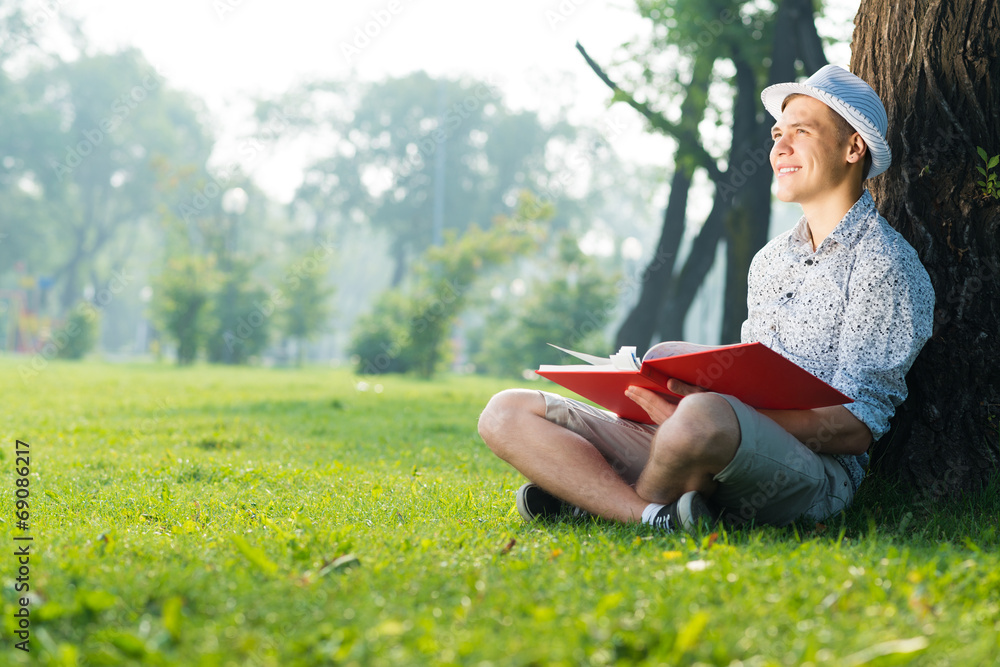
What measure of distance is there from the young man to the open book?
8 cm

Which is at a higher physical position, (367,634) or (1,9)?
(1,9)

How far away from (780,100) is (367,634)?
2.92 m

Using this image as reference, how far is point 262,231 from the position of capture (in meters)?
60.1

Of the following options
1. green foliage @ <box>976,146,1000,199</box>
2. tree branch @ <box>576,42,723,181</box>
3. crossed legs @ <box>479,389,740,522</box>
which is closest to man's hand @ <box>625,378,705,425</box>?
crossed legs @ <box>479,389,740,522</box>

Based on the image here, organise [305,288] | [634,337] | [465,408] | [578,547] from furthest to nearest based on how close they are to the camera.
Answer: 1. [305,288]
2. [634,337]
3. [465,408]
4. [578,547]

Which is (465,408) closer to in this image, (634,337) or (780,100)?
(634,337)

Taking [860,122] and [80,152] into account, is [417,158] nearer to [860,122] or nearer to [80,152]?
[80,152]

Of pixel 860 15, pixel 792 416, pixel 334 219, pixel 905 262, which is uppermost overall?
pixel 334 219

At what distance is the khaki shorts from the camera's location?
2.98 m

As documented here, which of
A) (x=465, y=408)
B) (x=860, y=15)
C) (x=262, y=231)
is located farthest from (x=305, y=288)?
(x=262, y=231)

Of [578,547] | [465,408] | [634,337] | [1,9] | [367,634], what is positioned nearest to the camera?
[367,634]

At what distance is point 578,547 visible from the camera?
2949mm

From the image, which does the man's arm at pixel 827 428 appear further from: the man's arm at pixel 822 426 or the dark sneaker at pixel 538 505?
the dark sneaker at pixel 538 505

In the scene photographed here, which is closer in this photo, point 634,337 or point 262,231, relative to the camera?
point 634,337
